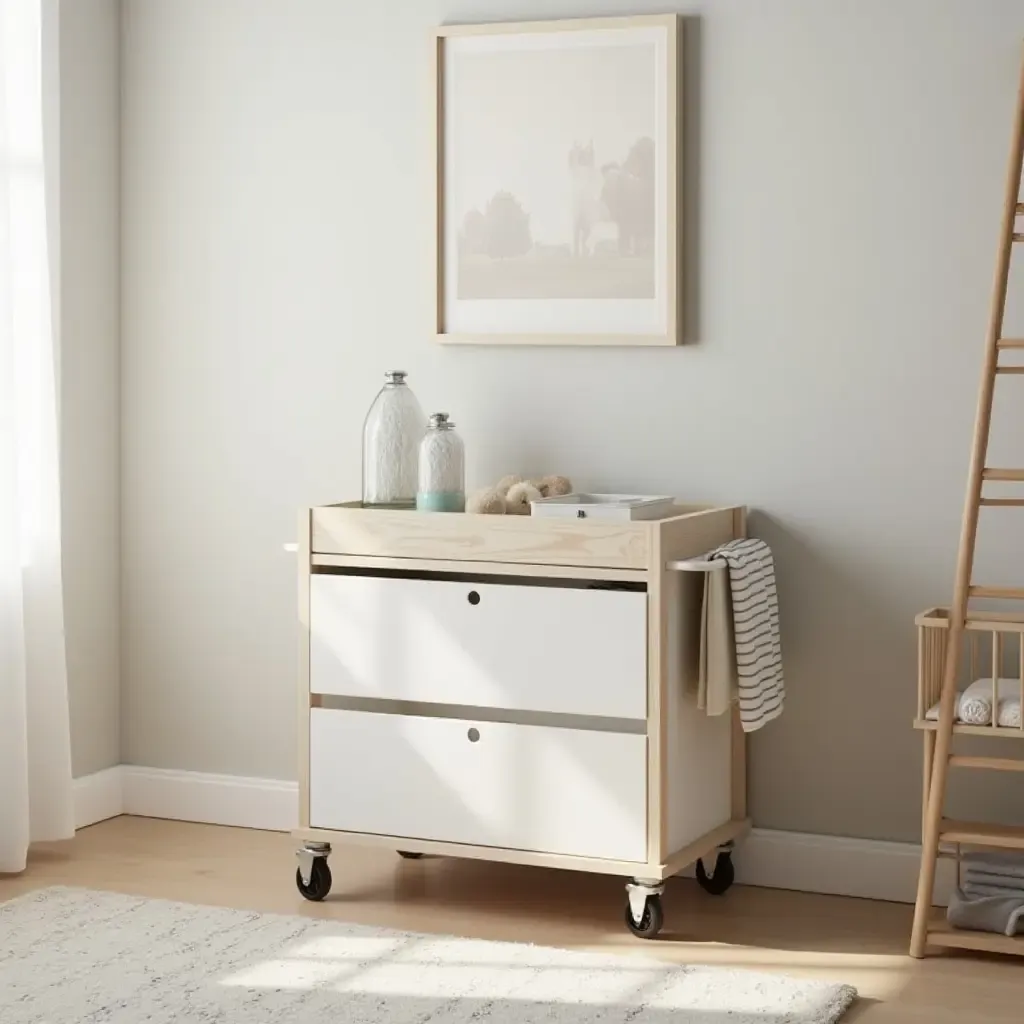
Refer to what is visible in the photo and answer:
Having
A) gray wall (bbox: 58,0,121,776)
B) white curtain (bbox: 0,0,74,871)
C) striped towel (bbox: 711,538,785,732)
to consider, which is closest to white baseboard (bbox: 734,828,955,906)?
striped towel (bbox: 711,538,785,732)

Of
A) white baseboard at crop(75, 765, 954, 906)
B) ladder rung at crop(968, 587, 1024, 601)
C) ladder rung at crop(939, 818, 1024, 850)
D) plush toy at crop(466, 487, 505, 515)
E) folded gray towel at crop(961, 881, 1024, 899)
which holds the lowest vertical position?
white baseboard at crop(75, 765, 954, 906)

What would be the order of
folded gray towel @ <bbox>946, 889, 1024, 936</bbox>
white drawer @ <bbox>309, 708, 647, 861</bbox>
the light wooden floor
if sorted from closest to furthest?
the light wooden floor → folded gray towel @ <bbox>946, 889, 1024, 936</bbox> → white drawer @ <bbox>309, 708, 647, 861</bbox>

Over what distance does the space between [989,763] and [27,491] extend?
218 cm

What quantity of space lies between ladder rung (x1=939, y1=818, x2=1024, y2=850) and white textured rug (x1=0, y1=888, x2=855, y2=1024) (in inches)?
15.9

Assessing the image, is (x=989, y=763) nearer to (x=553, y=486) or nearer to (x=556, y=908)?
(x=556, y=908)

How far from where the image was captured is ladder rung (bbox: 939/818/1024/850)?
123 inches

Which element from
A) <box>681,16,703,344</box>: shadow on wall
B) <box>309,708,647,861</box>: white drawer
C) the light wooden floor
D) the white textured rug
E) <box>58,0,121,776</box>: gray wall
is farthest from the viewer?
<box>58,0,121,776</box>: gray wall

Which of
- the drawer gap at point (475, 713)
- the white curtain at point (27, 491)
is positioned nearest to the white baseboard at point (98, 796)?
the white curtain at point (27, 491)

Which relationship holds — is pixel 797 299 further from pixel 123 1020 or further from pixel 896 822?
pixel 123 1020

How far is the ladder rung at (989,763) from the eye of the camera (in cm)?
313

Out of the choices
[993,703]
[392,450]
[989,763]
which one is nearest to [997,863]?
[989,763]

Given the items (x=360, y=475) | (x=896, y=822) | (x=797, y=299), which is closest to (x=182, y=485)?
(x=360, y=475)

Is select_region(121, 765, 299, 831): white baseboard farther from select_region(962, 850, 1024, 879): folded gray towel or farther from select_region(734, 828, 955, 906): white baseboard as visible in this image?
select_region(962, 850, 1024, 879): folded gray towel

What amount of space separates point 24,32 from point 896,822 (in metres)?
2.58
